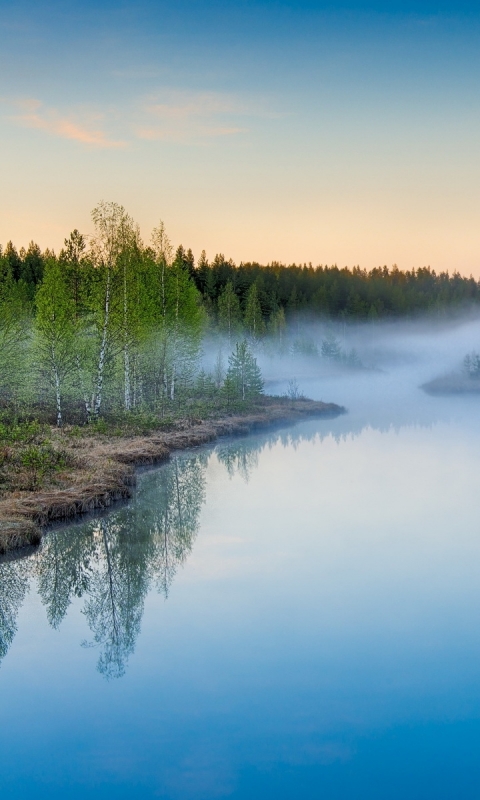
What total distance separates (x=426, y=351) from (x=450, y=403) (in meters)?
A: 48.7

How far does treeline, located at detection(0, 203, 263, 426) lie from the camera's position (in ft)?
119

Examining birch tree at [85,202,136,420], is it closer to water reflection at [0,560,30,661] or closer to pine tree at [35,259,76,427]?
pine tree at [35,259,76,427]

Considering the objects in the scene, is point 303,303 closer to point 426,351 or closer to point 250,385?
point 426,351

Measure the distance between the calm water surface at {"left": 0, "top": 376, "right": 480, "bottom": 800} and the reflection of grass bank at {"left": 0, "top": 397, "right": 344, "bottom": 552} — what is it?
0.94 m

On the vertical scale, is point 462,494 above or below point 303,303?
below

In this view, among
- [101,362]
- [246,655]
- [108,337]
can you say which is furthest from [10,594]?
[108,337]

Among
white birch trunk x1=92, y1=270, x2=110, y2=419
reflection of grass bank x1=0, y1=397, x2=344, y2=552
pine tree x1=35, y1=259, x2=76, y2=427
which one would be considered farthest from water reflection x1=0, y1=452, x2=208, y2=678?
white birch trunk x1=92, y1=270, x2=110, y2=419

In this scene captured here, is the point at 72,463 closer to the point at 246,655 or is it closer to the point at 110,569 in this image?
the point at 110,569

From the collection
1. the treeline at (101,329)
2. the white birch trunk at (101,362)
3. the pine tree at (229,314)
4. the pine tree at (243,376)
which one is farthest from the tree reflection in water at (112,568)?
the pine tree at (229,314)

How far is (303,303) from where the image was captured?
446ft

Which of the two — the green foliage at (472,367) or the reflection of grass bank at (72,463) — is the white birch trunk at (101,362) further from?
the green foliage at (472,367)

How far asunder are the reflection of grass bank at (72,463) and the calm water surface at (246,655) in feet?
3.09

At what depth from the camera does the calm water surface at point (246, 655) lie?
8.57 metres

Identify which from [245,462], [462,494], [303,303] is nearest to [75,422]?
[245,462]
